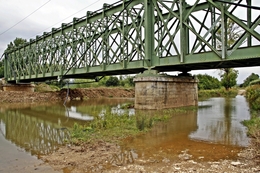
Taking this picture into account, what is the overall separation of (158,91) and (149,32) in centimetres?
499

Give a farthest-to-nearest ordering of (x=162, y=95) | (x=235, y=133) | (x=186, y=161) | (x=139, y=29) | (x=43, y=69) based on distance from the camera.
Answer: (x=43, y=69), (x=139, y=29), (x=162, y=95), (x=235, y=133), (x=186, y=161)

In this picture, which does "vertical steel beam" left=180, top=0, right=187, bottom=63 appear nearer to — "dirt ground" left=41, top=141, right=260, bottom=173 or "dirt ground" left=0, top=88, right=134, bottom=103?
"dirt ground" left=41, top=141, right=260, bottom=173

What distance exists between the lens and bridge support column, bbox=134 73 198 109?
57.4 ft

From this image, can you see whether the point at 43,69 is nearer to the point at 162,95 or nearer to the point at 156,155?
the point at 162,95

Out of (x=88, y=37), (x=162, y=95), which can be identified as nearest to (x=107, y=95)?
(x=88, y=37)

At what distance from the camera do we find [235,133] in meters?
9.75

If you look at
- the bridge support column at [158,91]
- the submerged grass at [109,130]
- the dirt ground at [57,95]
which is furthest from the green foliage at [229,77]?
the submerged grass at [109,130]

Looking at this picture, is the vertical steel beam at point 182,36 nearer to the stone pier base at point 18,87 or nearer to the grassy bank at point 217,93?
the grassy bank at point 217,93

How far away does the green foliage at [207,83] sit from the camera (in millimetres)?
51406

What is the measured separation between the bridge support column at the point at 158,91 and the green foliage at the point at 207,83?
32.5 m

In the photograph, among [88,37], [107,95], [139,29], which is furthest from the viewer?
[107,95]

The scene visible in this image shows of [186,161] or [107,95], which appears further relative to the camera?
[107,95]

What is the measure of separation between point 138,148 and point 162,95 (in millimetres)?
10989

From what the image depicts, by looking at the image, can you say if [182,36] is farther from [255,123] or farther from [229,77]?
[229,77]
